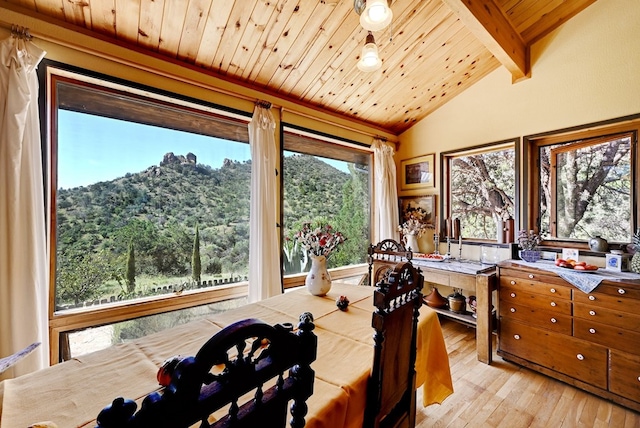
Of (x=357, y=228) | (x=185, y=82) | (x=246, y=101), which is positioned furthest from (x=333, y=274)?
(x=185, y=82)

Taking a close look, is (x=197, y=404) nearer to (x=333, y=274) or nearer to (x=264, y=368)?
(x=264, y=368)

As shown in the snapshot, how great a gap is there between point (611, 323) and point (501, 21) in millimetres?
2545

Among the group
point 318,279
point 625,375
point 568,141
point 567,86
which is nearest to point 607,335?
point 625,375

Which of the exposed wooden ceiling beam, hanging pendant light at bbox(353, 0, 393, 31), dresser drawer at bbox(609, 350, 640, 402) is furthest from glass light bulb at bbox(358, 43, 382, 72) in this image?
dresser drawer at bbox(609, 350, 640, 402)

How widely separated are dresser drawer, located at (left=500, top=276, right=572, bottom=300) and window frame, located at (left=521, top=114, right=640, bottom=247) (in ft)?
2.26

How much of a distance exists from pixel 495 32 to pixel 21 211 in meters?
3.62

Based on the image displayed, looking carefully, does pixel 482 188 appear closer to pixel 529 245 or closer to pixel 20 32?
pixel 529 245

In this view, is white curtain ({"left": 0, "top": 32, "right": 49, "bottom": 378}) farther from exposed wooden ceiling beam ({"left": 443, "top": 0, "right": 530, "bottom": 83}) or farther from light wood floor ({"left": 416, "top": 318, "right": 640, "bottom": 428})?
exposed wooden ceiling beam ({"left": 443, "top": 0, "right": 530, "bottom": 83})

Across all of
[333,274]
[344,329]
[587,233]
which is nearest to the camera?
[344,329]

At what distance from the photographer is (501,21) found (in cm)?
227

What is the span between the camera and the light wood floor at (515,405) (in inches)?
64.2

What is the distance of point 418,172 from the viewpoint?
3574 mm

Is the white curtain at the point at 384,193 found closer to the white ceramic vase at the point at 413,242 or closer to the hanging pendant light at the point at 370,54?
the white ceramic vase at the point at 413,242

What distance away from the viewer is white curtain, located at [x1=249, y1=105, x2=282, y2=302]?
2.37 meters
